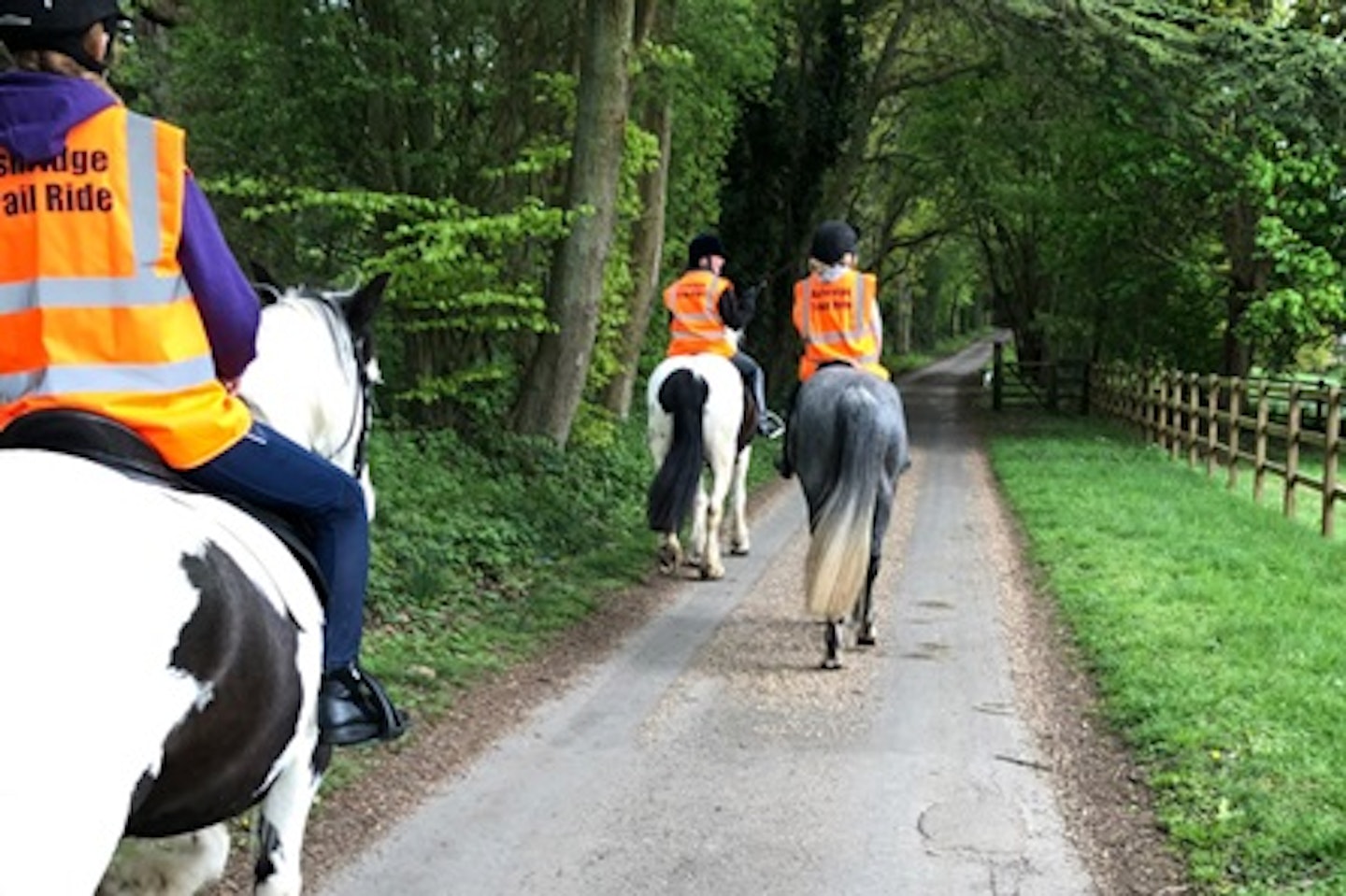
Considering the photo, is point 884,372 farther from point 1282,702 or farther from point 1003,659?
point 1282,702

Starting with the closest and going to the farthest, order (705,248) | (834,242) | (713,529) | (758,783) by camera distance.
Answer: (758,783) < (834,242) < (713,529) < (705,248)

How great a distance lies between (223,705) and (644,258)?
44.4 feet

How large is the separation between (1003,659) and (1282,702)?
174 cm

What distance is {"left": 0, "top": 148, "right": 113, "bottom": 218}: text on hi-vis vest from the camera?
2.51 metres

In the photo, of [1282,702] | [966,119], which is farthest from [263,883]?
[966,119]

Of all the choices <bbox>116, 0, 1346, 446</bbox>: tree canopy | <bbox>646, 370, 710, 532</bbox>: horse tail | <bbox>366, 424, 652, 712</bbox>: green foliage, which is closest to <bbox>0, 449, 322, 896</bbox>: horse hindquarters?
<bbox>366, 424, 652, 712</bbox>: green foliage

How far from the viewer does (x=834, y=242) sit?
7453 mm

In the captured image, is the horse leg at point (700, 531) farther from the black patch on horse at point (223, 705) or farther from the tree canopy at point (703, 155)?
the black patch on horse at point (223, 705)

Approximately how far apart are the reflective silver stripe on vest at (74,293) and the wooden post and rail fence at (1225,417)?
1154 cm

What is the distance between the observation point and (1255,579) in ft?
30.2

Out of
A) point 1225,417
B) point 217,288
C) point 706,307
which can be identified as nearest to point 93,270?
point 217,288

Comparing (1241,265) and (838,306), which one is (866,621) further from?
(1241,265)

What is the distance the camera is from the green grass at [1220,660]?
4.60 metres

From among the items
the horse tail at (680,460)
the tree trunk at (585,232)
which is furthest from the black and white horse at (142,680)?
the tree trunk at (585,232)
